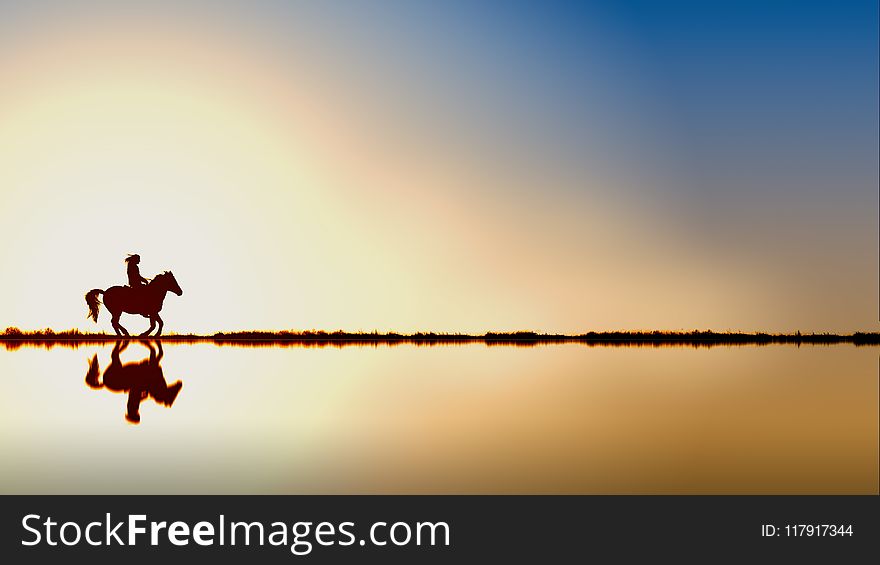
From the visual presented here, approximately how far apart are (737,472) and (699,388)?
7275mm

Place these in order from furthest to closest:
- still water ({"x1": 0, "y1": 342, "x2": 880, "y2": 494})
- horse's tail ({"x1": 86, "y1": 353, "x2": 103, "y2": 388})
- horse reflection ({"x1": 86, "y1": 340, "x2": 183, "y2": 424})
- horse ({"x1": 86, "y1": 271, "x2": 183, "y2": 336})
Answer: horse ({"x1": 86, "y1": 271, "x2": 183, "y2": 336}), horse's tail ({"x1": 86, "y1": 353, "x2": 103, "y2": 388}), horse reflection ({"x1": 86, "y1": 340, "x2": 183, "y2": 424}), still water ({"x1": 0, "y1": 342, "x2": 880, "y2": 494})

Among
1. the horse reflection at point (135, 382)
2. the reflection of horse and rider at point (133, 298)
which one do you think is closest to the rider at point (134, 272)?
the reflection of horse and rider at point (133, 298)

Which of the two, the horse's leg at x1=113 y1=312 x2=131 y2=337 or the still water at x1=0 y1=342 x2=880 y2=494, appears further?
the horse's leg at x1=113 y1=312 x2=131 y2=337

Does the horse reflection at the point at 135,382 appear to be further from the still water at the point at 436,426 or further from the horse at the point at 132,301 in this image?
the horse at the point at 132,301

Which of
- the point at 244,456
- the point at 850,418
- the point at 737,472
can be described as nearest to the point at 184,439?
the point at 244,456

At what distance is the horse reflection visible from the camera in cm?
1388

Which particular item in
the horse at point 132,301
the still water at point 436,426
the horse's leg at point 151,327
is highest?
the horse at point 132,301

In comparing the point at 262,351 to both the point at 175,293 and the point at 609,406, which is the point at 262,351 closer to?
the point at 175,293

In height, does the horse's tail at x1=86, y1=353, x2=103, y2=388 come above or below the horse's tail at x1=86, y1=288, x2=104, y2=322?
below

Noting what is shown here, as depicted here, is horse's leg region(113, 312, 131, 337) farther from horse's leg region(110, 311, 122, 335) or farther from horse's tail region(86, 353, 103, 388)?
horse's tail region(86, 353, 103, 388)

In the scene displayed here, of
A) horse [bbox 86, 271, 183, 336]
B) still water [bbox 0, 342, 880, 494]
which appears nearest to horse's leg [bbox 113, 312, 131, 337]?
horse [bbox 86, 271, 183, 336]

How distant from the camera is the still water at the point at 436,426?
29.9ft

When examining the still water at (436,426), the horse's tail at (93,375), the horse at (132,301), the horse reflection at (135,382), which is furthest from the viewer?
the horse at (132,301)

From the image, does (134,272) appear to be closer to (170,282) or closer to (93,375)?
(170,282)
